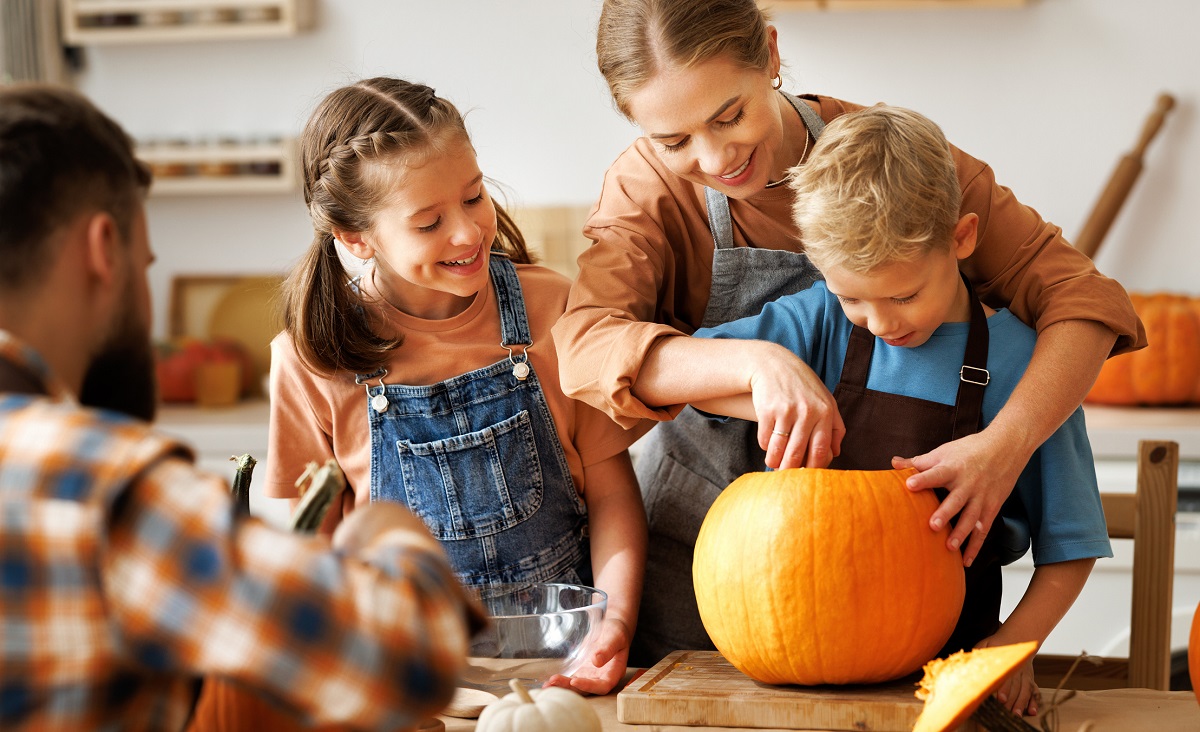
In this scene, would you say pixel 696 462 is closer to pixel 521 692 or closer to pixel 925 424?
pixel 925 424

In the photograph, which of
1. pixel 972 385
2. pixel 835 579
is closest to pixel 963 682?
pixel 835 579

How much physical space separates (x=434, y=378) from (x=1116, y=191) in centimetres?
214

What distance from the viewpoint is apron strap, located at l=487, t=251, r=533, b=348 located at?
1.39 meters

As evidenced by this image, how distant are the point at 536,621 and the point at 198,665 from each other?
0.50 metres

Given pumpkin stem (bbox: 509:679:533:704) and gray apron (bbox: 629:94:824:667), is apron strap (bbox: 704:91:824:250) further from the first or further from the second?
pumpkin stem (bbox: 509:679:533:704)

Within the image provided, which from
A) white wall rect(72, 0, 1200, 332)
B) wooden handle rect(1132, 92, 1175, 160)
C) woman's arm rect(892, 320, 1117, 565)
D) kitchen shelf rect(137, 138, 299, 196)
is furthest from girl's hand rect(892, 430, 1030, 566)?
kitchen shelf rect(137, 138, 299, 196)

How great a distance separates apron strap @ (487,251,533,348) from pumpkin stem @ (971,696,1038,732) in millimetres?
699

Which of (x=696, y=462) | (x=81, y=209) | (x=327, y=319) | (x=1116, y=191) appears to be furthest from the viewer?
(x=1116, y=191)

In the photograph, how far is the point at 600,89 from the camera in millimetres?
3156

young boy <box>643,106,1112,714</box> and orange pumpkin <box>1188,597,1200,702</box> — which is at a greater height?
young boy <box>643,106,1112,714</box>

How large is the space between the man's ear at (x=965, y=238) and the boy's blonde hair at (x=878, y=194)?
0.03 meters

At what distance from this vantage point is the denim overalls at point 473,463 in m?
1.35

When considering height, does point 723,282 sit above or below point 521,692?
above

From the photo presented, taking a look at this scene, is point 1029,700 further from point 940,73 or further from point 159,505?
point 940,73
